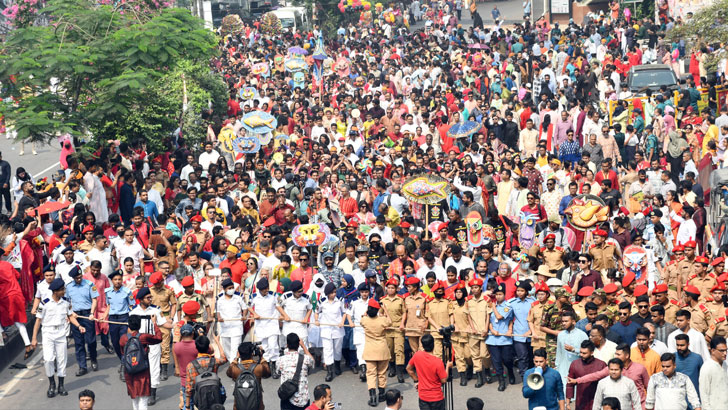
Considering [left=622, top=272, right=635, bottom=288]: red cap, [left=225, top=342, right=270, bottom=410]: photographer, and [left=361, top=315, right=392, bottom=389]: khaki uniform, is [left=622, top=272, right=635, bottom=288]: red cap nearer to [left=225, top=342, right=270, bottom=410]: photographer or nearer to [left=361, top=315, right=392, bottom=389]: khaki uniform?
[left=361, top=315, right=392, bottom=389]: khaki uniform

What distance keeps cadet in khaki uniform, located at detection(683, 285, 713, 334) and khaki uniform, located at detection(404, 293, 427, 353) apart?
10.3 ft

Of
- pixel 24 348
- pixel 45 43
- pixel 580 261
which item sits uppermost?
pixel 45 43

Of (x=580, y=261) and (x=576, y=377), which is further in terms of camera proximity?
(x=580, y=261)

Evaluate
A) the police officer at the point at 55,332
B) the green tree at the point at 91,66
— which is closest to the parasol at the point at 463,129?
the green tree at the point at 91,66

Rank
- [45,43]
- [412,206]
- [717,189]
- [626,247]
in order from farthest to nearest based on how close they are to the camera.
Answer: [45,43] < [412,206] < [717,189] < [626,247]

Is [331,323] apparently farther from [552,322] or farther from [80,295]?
[80,295]

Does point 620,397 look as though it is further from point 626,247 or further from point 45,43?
point 45,43

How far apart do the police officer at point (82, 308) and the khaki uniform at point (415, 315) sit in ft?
13.3

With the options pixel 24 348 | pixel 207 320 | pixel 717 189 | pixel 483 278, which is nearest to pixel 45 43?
pixel 24 348

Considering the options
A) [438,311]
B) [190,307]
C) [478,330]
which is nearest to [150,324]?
[190,307]

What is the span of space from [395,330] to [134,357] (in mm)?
3331

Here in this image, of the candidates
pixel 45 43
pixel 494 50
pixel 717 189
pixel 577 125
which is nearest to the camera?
pixel 717 189

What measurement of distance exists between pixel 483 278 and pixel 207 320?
3620 mm

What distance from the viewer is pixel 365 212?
718 inches
